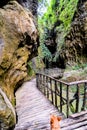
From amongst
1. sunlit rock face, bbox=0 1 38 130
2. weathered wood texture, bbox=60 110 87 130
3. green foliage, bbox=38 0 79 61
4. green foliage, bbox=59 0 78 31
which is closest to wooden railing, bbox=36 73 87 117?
weathered wood texture, bbox=60 110 87 130

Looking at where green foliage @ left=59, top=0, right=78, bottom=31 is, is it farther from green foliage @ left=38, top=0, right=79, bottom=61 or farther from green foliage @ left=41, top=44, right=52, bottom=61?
green foliage @ left=41, top=44, right=52, bottom=61

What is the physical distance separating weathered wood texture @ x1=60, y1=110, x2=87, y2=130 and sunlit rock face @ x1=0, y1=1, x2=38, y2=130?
1633mm

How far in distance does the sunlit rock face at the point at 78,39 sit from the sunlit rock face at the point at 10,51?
312 inches

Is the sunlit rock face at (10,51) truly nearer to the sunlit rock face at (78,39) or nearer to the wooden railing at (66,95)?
the wooden railing at (66,95)

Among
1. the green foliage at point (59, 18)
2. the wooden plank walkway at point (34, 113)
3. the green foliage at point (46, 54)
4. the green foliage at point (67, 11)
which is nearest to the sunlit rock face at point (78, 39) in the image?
the green foliage at point (59, 18)

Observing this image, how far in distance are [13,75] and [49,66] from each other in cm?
1847

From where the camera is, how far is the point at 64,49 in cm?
1842

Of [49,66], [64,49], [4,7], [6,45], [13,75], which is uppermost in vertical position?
[4,7]

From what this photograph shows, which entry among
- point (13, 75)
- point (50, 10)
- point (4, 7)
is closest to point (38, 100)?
point (13, 75)

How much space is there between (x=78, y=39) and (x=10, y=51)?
1147cm

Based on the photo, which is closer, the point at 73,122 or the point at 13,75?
the point at 73,122

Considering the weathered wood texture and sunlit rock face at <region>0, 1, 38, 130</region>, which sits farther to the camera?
the weathered wood texture

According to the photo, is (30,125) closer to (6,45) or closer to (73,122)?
(73,122)

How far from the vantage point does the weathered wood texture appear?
17.1ft
